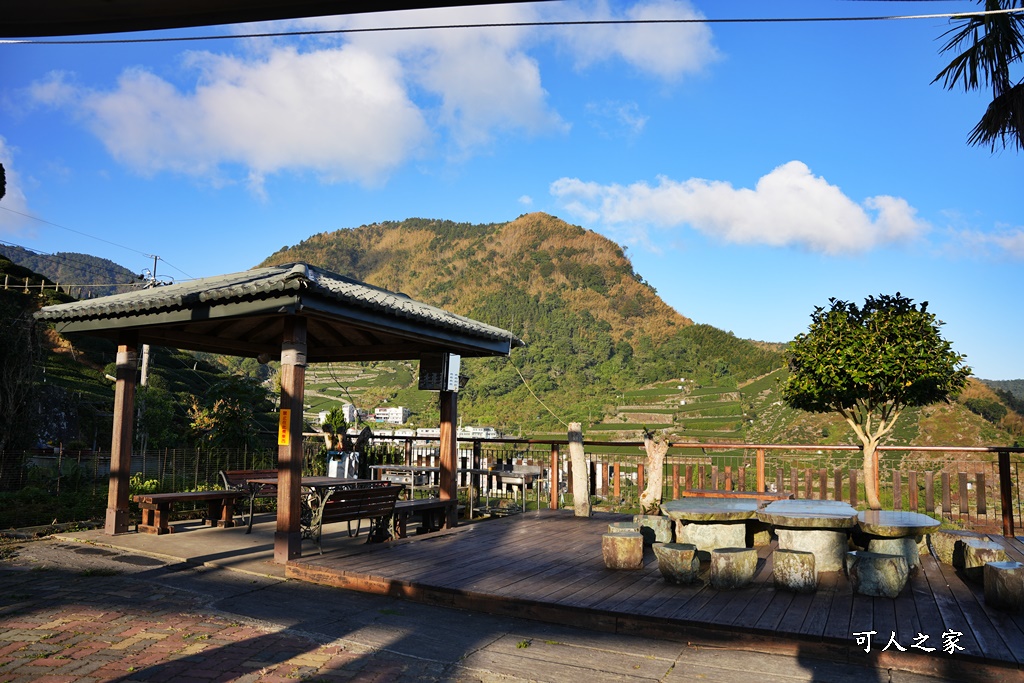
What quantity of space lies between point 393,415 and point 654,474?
51.8 m

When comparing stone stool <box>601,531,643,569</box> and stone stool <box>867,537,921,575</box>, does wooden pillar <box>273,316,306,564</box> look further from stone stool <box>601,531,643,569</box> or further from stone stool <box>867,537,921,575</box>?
stone stool <box>867,537,921,575</box>

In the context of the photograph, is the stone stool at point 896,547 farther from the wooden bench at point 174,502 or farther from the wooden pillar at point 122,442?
the wooden pillar at point 122,442

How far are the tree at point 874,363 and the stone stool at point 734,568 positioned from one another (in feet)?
15.3

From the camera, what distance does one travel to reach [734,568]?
506 cm

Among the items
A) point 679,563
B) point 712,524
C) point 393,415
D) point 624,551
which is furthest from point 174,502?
point 393,415

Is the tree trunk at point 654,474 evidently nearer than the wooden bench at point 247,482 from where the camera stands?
Yes

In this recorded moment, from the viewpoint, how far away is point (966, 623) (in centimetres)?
416

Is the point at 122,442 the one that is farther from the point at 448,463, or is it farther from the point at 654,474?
the point at 654,474

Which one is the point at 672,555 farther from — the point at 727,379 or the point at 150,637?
the point at 727,379

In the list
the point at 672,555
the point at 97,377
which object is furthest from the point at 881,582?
the point at 97,377

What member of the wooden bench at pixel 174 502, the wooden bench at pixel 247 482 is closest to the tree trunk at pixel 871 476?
the wooden bench at pixel 247 482

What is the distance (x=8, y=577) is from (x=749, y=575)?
589cm

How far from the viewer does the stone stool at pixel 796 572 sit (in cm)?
492

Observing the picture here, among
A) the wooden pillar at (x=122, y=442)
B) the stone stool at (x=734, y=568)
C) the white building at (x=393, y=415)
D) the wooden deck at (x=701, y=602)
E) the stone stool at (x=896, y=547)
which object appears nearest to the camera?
the wooden deck at (x=701, y=602)
